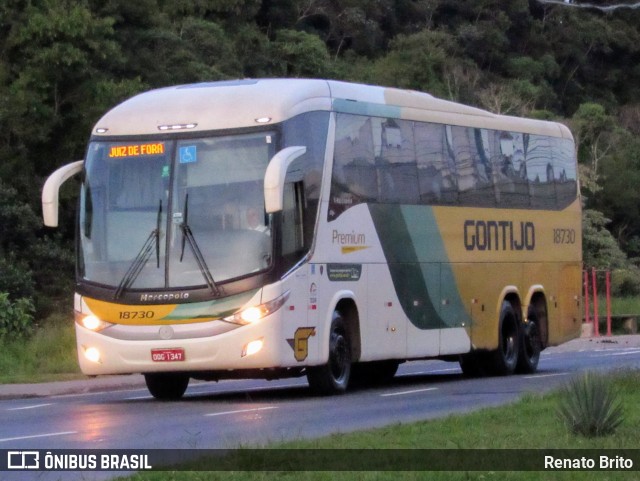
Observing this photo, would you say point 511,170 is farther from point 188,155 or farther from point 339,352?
point 188,155

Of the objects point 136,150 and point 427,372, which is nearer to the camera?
point 136,150

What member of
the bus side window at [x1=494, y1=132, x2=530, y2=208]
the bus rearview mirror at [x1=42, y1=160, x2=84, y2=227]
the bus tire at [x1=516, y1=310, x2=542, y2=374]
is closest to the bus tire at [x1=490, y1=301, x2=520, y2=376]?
the bus tire at [x1=516, y1=310, x2=542, y2=374]

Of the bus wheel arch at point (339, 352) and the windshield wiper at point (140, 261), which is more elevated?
the windshield wiper at point (140, 261)

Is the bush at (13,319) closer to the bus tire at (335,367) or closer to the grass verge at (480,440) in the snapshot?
the bus tire at (335,367)

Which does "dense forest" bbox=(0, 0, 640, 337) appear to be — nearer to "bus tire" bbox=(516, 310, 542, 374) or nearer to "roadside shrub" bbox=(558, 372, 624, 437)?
"bus tire" bbox=(516, 310, 542, 374)

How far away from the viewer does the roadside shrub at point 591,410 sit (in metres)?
11.8

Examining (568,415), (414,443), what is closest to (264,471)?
(414,443)

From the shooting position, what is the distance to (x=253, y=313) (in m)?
17.5

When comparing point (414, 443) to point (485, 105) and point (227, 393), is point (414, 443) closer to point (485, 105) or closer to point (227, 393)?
point (227, 393)

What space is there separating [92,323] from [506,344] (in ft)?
28.5

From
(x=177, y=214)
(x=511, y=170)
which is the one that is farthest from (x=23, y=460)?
(x=511, y=170)

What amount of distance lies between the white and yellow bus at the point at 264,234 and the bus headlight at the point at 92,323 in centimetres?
2

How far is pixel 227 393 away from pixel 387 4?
59715 mm

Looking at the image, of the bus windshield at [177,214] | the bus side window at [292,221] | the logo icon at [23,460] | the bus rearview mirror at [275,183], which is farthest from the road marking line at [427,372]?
the logo icon at [23,460]
